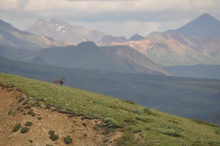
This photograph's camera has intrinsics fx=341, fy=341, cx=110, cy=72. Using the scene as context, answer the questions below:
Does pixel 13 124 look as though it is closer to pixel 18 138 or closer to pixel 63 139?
pixel 18 138

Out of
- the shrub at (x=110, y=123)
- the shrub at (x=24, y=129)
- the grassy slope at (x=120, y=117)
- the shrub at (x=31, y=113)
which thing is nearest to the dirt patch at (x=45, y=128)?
the shrub at (x=31, y=113)

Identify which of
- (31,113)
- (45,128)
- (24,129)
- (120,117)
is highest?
(120,117)

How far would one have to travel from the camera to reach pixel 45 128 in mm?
40094

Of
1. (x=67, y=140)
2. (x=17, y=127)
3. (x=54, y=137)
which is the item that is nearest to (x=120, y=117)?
(x=67, y=140)

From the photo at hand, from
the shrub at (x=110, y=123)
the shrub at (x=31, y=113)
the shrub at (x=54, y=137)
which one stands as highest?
the shrub at (x=110, y=123)

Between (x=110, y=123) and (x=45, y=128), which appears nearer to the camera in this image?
(x=45, y=128)

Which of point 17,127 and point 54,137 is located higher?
point 17,127

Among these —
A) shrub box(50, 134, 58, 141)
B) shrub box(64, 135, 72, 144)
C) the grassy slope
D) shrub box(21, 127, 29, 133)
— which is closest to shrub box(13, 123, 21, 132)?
shrub box(21, 127, 29, 133)

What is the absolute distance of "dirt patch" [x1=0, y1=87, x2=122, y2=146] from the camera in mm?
38125

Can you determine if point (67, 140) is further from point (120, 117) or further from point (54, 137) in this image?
point (120, 117)

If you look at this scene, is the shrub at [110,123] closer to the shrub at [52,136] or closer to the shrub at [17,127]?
the shrub at [52,136]

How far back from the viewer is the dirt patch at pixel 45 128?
3812cm

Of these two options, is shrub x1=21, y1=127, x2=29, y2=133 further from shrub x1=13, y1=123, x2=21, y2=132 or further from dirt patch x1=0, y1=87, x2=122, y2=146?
shrub x1=13, y1=123, x2=21, y2=132

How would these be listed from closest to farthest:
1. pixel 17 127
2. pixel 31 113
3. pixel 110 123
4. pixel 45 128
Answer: pixel 17 127 → pixel 45 128 → pixel 31 113 → pixel 110 123
